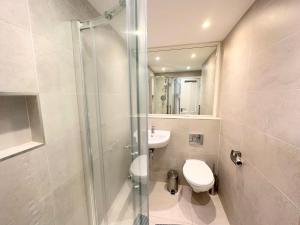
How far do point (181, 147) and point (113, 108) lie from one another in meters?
1.29

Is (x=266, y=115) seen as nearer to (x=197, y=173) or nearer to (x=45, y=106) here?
(x=197, y=173)

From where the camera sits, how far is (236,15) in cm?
131

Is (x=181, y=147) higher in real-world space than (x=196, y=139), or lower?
lower

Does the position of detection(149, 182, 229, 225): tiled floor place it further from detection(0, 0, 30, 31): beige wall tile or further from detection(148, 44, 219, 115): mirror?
detection(0, 0, 30, 31): beige wall tile

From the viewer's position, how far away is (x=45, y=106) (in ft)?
2.70

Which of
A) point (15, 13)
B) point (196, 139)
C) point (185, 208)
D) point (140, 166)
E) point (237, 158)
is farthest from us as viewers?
point (196, 139)

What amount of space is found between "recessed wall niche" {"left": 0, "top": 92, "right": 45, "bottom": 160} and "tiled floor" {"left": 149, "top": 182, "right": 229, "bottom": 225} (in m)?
1.49

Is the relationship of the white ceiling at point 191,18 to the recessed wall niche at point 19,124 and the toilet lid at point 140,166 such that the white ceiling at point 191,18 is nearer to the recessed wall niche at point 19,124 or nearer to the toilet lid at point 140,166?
the recessed wall niche at point 19,124

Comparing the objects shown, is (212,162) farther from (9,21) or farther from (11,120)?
(9,21)

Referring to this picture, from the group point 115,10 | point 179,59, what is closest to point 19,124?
point 115,10

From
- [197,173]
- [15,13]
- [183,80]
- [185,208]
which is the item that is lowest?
[185,208]

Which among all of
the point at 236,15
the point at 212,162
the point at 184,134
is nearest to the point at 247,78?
the point at 236,15

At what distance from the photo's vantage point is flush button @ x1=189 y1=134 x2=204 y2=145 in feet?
6.65

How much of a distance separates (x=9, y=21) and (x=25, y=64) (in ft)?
0.62
